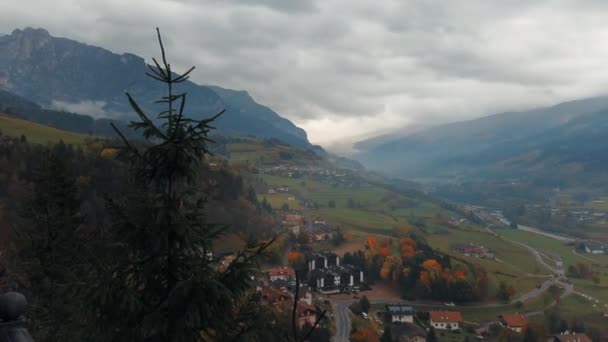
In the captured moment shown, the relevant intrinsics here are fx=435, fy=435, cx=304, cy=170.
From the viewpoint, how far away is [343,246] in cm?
9075

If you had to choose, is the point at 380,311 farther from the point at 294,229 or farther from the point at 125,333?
the point at 125,333

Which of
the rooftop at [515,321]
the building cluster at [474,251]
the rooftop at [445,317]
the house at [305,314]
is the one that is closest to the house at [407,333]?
the rooftop at [445,317]

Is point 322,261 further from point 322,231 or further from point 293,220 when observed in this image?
point 293,220

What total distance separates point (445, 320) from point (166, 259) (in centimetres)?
5836

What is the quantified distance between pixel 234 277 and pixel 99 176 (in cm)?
6229

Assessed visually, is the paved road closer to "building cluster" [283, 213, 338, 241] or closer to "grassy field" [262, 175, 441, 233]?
"building cluster" [283, 213, 338, 241]

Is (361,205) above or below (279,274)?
above

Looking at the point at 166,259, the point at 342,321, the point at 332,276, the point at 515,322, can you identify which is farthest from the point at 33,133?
the point at 166,259

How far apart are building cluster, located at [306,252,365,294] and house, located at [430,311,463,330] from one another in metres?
15.4

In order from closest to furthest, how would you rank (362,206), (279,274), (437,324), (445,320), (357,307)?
(437,324)
(445,320)
(357,307)
(279,274)
(362,206)

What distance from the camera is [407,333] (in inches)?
2040

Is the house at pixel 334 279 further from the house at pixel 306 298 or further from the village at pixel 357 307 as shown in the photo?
the house at pixel 306 298

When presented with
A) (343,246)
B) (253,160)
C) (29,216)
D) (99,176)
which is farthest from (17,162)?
(253,160)

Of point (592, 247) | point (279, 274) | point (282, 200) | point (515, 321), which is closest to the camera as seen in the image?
point (515, 321)
